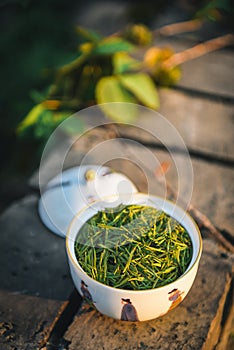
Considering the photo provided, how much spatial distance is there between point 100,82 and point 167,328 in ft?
4.44

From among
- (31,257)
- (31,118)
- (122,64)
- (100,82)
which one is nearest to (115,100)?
(100,82)

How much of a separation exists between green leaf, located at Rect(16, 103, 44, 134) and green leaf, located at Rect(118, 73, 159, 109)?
444 mm

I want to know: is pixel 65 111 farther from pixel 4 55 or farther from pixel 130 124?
pixel 4 55

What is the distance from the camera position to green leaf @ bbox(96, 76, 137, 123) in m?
2.06

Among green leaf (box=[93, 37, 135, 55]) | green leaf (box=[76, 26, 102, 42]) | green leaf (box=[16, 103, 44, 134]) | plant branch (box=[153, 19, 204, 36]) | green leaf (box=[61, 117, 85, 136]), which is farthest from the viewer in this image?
plant branch (box=[153, 19, 204, 36])

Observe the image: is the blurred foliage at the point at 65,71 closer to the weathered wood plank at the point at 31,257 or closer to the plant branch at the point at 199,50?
the plant branch at the point at 199,50

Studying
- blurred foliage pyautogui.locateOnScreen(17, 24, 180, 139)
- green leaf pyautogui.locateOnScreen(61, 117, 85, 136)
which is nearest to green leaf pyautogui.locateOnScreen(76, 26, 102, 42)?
blurred foliage pyautogui.locateOnScreen(17, 24, 180, 139)

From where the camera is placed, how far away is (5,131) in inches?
116

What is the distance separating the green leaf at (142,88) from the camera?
7.00ft

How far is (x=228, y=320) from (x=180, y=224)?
1.43ft

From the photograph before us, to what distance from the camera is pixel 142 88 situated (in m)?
2.15

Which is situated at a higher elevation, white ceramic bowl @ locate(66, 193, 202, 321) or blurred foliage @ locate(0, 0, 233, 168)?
white ceramic bowl @ locate(66, 193, 202, 321)

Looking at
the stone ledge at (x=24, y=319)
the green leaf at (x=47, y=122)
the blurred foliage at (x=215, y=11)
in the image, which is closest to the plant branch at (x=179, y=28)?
the blurred foliage at (x=215, y=11)

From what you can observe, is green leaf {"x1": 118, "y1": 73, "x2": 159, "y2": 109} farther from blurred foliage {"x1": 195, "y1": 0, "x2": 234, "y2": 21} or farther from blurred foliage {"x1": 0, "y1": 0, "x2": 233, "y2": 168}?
blurred foliage {"x1": 195, "y1": 0, "x2": 234, "y2": 21}
